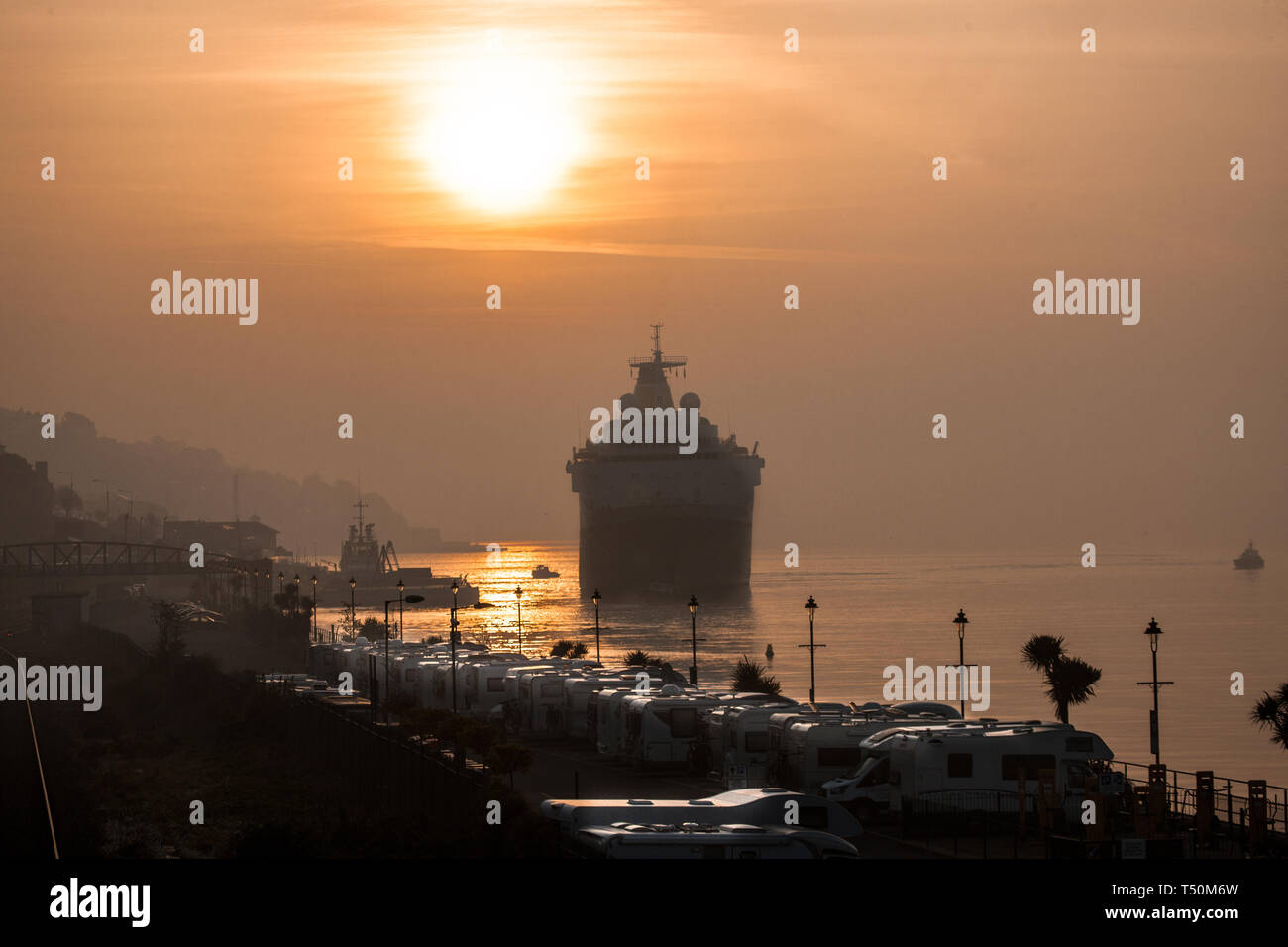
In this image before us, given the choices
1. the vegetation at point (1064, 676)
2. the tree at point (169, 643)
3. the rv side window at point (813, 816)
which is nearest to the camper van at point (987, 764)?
the rv side window at point (813, 816)

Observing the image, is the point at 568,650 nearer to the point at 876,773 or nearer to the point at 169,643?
the point at 169,643

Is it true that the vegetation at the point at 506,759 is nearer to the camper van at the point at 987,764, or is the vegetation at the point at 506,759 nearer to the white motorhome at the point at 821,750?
the white motorhome at the point at 821,750

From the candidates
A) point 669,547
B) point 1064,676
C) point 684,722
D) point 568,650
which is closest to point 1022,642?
point 568,650

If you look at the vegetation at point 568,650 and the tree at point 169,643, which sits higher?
the tree at point 169,643

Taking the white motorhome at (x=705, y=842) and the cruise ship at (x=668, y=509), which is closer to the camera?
the white motorhome at (x=705, y=842)

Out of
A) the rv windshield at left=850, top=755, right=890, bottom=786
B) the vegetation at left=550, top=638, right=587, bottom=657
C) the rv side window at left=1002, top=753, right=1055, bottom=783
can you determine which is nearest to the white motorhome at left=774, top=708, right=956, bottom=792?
the rv windshield at left=850, top=755, right=890, bottom=786
